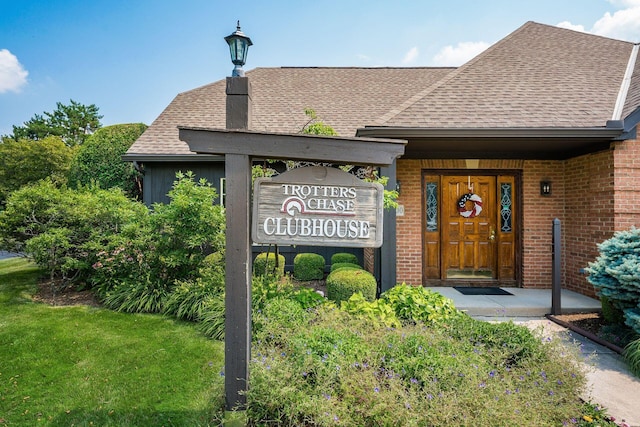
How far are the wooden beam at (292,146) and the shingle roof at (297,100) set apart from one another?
5.94 m

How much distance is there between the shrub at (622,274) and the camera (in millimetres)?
3629

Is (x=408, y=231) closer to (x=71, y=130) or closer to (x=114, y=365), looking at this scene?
(x=114, y=365)

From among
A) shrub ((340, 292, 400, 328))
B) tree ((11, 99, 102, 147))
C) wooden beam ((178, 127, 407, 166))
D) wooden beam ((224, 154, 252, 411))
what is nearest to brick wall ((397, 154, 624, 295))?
shrub ((340, 292, 400, 328))

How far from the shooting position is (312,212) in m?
2.13

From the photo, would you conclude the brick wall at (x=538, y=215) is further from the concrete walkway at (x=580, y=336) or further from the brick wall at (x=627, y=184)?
the brick wall at (x=627, y=184)

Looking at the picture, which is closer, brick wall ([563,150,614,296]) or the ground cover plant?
the ground cover plant

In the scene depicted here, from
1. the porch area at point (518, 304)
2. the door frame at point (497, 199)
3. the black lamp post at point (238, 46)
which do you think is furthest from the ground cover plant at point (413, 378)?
the door frame at point (497, 199)

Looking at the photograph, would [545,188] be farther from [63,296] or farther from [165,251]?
[63,296]

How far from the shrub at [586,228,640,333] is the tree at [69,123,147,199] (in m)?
10.0

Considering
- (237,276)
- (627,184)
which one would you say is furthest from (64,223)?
(627,184)

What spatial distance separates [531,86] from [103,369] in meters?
8.04

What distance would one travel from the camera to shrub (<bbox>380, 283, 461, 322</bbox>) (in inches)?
142

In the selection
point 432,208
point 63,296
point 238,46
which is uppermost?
point 238,46

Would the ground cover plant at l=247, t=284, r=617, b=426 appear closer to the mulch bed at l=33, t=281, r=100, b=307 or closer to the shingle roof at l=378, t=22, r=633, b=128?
the shingle roof at l=378, t=22, r=633, b=128
